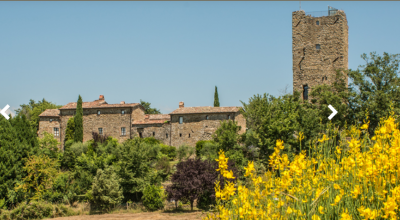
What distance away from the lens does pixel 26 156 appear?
91.6 ft

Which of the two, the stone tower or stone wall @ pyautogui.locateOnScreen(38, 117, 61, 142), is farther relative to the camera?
stone wall @ pyautogui.locateOnScreen(38, 117, 61, 142)

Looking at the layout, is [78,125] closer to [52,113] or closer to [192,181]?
[52,113]

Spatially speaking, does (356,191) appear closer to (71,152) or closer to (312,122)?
(312,122)

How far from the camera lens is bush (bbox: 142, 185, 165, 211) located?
918 inches

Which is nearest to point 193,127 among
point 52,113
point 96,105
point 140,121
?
point 140,121

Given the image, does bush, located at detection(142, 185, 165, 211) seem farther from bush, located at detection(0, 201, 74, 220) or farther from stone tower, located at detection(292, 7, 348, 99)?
stone tower, located at detection(292, 7, 348, 99)

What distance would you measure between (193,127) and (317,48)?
15.6 m

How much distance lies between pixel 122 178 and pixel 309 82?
16.0m

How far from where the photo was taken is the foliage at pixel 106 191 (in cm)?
2389

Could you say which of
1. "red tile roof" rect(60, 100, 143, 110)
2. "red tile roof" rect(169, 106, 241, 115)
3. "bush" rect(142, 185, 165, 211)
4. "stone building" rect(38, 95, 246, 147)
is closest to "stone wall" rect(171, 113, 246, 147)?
"stone building" rect(38, 95, 246, 147)

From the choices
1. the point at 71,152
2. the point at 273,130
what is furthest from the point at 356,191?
the point at 71,152

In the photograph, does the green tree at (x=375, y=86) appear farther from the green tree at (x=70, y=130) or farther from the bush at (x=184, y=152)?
the green tree at (x=70, y=130)

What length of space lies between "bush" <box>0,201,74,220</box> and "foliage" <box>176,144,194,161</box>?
46.3ft

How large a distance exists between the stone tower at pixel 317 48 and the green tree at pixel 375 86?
3.33 metres
